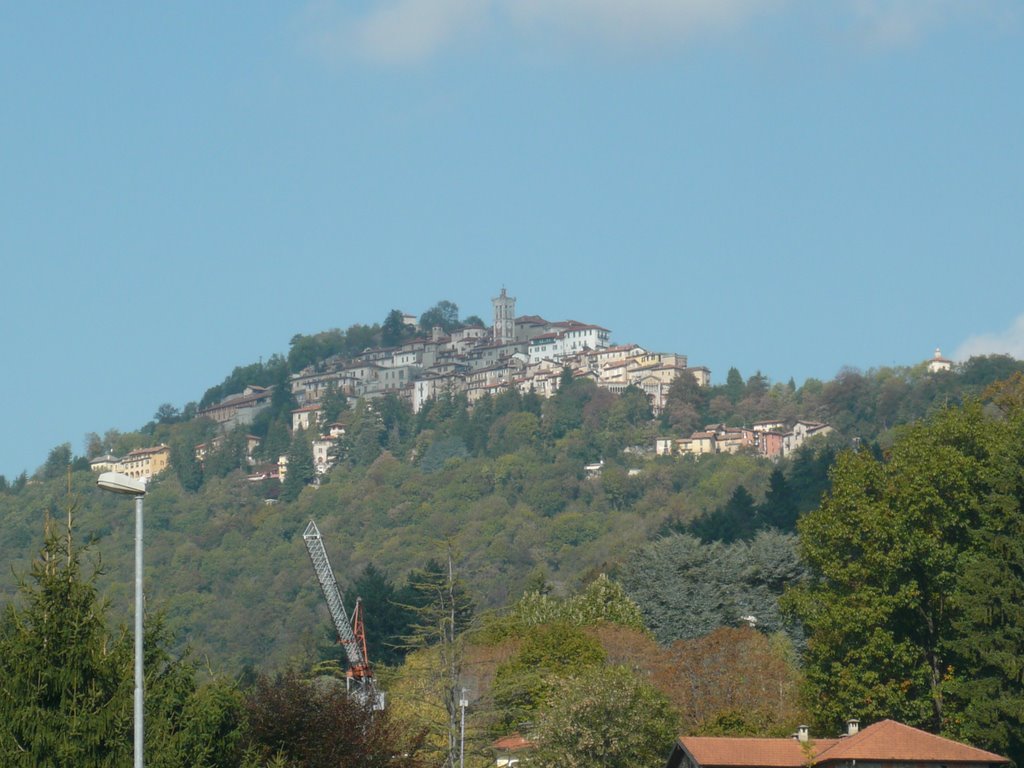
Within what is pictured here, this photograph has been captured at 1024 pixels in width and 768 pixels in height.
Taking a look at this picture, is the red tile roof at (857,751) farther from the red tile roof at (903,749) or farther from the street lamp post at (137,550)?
the street lamp post at (137,550)

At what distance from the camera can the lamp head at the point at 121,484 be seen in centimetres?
1883

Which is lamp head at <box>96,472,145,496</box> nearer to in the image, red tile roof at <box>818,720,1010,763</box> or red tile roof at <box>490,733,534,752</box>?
red tile roof at <box>818,720,1010,763</box>

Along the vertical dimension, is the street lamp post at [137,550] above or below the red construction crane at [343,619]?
above

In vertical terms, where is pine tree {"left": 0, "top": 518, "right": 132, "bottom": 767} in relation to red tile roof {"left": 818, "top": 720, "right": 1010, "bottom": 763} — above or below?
above

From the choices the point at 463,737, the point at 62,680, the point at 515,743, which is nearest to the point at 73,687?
the point at 62,680

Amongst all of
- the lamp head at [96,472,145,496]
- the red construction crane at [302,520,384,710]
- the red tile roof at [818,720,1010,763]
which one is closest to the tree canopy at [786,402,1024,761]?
the red tile roof at [818,720,1010,763]

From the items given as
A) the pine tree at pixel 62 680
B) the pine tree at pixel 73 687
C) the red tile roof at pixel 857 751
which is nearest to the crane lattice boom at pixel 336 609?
the red tile roof at pixel 857 751

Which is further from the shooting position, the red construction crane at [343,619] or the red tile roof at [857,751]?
the red construction crane at [343,619]

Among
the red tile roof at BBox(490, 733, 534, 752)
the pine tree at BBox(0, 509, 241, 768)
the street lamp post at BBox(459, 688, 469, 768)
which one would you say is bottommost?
the red tile roof at BBox(490, 733, 534, 752)

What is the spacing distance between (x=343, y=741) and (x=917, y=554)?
21.8m

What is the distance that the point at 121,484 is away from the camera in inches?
742

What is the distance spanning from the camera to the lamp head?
61.8 ft

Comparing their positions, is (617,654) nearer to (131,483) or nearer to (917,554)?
(917,554)

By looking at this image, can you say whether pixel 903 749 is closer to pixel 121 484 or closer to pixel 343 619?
pixel 121 484
